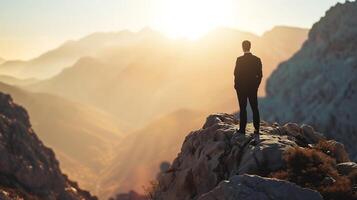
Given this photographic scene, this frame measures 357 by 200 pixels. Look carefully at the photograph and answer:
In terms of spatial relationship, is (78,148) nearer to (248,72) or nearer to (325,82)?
(325,82)

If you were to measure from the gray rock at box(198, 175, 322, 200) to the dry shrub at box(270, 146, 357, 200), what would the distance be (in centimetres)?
Answer: 162

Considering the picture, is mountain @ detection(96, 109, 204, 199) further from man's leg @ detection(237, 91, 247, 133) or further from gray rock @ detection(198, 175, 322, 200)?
gray rock @ detection(198, 175, 322, 200)

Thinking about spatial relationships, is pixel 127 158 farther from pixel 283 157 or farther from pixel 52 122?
pixel 283 157

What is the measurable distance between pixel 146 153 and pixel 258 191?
140m

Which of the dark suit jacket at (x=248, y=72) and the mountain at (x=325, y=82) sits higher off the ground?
the mountain at (x=325, y=82)

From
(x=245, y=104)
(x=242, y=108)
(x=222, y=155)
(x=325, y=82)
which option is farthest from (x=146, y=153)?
(x=222, y=155)

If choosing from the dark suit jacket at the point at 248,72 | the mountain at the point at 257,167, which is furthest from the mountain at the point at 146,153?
the dark suit jacket at the point at 248,72

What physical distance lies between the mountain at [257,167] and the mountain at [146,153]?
97.8 metres

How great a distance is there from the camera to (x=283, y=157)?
13.5 metres

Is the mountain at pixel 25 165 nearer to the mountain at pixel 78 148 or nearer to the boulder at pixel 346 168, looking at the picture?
the boulder at pixel 346 168

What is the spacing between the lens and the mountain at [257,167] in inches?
422

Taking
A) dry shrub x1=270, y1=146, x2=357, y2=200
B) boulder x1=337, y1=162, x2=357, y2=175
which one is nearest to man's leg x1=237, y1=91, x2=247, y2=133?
dry shrub x1=270, y1=146, x2=357, y2=200

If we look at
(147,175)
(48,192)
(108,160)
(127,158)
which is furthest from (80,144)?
(48,192)

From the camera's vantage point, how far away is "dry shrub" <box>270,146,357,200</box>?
11906mm
